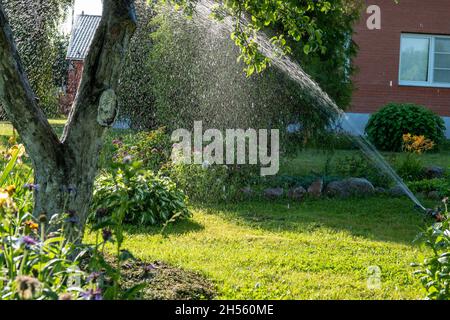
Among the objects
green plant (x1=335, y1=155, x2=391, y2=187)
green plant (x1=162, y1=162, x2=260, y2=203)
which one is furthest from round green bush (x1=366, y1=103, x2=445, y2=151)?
green plant (x1=162, y1=162, x2=260, y2=203)

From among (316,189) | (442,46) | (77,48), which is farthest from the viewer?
(77,48)

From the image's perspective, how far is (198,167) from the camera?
832 centimetres

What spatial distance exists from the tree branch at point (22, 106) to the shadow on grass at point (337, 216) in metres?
3.06

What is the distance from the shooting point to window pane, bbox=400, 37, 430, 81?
57.1 ft

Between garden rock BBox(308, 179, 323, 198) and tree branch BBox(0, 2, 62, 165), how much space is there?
4914mm

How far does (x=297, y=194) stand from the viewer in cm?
863

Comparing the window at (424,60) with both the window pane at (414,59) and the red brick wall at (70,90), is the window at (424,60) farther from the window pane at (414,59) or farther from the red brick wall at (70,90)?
the red brick wall at (70,90)

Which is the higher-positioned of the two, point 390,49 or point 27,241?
point 390,49

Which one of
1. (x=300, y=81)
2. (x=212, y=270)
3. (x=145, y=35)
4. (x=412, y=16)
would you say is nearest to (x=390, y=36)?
(x=412, y=16)

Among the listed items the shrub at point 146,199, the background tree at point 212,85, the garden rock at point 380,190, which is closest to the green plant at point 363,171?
the garden rock at point 380,190

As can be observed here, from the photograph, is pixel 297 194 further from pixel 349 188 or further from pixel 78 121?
pixel 78 121

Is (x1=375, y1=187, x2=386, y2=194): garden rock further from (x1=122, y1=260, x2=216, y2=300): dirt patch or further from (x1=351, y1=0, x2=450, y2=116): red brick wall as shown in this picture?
(x1=351, y1=0, x2=450, y2=116): red brick wall

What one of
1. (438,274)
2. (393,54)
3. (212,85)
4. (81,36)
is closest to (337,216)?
(212,85)

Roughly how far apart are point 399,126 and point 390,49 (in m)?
3.90
